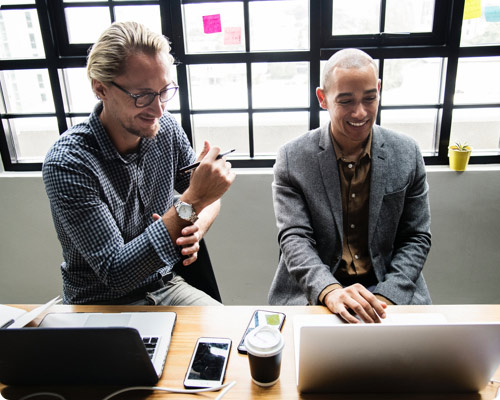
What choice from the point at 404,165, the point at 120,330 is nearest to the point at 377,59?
the point at 404,165

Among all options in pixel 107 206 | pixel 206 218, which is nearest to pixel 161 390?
pixel 107 206

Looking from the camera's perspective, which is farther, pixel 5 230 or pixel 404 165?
pixel 5 230

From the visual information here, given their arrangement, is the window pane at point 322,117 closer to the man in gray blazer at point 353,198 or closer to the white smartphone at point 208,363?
the man in gray blazer at point 353,198

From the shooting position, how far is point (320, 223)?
56.9 inches

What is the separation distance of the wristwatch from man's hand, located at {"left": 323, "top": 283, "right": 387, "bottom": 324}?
1.54 feet

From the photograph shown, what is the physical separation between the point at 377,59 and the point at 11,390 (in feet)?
6.82

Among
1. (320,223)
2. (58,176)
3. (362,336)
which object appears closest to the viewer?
(362,336)

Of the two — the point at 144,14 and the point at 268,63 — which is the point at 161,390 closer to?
the point at 268,63

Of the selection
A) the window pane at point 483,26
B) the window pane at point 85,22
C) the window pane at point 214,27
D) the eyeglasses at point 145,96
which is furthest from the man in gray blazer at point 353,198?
the window pane at point 85,22

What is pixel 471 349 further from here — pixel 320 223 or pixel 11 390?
pixel 11 390

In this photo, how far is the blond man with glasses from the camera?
3.73ft

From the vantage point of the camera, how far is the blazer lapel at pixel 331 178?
143 cm

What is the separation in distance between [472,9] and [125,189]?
192 cm

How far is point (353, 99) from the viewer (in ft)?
4.51
